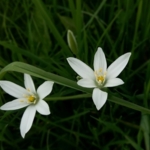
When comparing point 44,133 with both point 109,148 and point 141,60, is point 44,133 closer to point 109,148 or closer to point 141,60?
point 109,148

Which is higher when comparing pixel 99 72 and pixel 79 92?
pixel 99 72

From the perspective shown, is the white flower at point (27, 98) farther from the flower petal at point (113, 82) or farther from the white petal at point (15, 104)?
the flower petal at point (113, 82)

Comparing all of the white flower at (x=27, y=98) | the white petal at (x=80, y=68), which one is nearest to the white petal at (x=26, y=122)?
the white flower at (x=27, y=98)

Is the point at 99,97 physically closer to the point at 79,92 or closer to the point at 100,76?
the point at 100,76

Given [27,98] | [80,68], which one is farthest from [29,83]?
[80,68]

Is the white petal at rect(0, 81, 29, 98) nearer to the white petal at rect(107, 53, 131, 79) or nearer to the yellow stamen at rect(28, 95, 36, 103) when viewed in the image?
the yellow stamen at rect(28, 95, 36, 103)

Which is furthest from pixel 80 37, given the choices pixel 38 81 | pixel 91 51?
pixel 38 81

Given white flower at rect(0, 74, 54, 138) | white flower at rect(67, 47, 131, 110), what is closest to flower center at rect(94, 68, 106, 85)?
white flower at rect(67, 47, 131, 110)

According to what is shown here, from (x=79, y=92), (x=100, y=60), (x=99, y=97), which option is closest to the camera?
(x=99, y=97)
